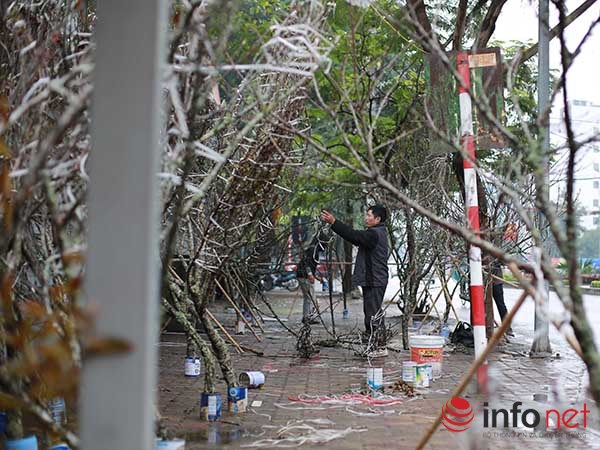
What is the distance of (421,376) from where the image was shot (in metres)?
8.92

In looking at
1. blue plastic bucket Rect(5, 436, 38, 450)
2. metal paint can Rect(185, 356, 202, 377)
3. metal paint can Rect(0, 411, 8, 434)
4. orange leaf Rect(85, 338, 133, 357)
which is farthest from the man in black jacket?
orange leaf Rect(85, 338, 133, 357)

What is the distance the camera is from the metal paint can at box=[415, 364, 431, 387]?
29.1 ft

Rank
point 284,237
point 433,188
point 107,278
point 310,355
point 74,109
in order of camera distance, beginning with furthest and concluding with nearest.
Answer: point 284,237 → point 433,188 → point 310,355 → point 74,109 → point 107,278

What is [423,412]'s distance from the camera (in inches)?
301

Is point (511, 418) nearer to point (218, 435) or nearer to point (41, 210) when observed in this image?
point (218, 435)

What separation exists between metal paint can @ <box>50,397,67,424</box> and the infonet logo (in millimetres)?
2805

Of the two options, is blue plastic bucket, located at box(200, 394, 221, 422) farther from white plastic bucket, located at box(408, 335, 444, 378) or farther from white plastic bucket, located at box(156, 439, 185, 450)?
white plastic bucket, located at box(408, 335, 444, 378)

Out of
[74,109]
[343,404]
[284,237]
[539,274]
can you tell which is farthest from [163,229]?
[284,237]

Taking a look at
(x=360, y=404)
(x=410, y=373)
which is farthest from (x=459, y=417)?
(x=410, y=373)

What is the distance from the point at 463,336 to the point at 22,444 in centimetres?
906

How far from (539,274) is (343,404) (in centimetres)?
431

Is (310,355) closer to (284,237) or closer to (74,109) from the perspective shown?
(284,237)


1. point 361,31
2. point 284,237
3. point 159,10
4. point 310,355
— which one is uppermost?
point 361,31

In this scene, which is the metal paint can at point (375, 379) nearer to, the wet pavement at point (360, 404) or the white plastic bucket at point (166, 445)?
the wet pavement at point (360, 404)
